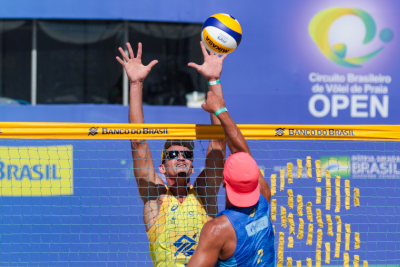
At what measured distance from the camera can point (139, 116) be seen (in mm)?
3453

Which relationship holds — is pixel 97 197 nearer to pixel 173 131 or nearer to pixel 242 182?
pixel 173 131

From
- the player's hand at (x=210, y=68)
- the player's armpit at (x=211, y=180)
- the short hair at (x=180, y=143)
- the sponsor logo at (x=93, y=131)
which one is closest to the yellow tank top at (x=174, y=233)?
the player's armpit at (x=211, y=180)

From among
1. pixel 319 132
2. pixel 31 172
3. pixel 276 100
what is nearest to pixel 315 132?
pixel 319 132

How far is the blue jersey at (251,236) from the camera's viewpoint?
7.55 feet

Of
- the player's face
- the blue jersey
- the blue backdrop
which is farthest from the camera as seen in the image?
the blue backdrop

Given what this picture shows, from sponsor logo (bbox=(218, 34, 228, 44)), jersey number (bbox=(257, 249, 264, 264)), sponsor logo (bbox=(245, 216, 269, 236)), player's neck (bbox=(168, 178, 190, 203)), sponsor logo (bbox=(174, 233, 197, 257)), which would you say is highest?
sponsor logo (bbox=(218, 34, 228, 44))

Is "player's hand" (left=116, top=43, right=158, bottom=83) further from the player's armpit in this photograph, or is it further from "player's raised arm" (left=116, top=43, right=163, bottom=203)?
the player's armpit

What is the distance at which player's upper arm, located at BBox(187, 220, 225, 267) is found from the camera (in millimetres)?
2191

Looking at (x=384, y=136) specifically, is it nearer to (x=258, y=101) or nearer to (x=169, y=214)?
(x=169, y=214)

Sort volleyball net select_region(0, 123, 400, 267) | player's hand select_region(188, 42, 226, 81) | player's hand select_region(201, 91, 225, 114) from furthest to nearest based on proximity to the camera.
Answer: volleyball net select_region(0, 123, 400, 267), player's hand select_region(188, 42, 226, 81), player's hand select_region(201, 91, 225, 114)

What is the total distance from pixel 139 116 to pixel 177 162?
0.57 m

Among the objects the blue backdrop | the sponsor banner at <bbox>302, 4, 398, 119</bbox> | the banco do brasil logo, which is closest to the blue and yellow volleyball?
the blue backdrop

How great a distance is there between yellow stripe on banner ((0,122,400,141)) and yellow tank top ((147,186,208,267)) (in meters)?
0.59

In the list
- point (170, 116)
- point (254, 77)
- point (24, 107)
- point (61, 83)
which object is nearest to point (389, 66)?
point (254, 77)
